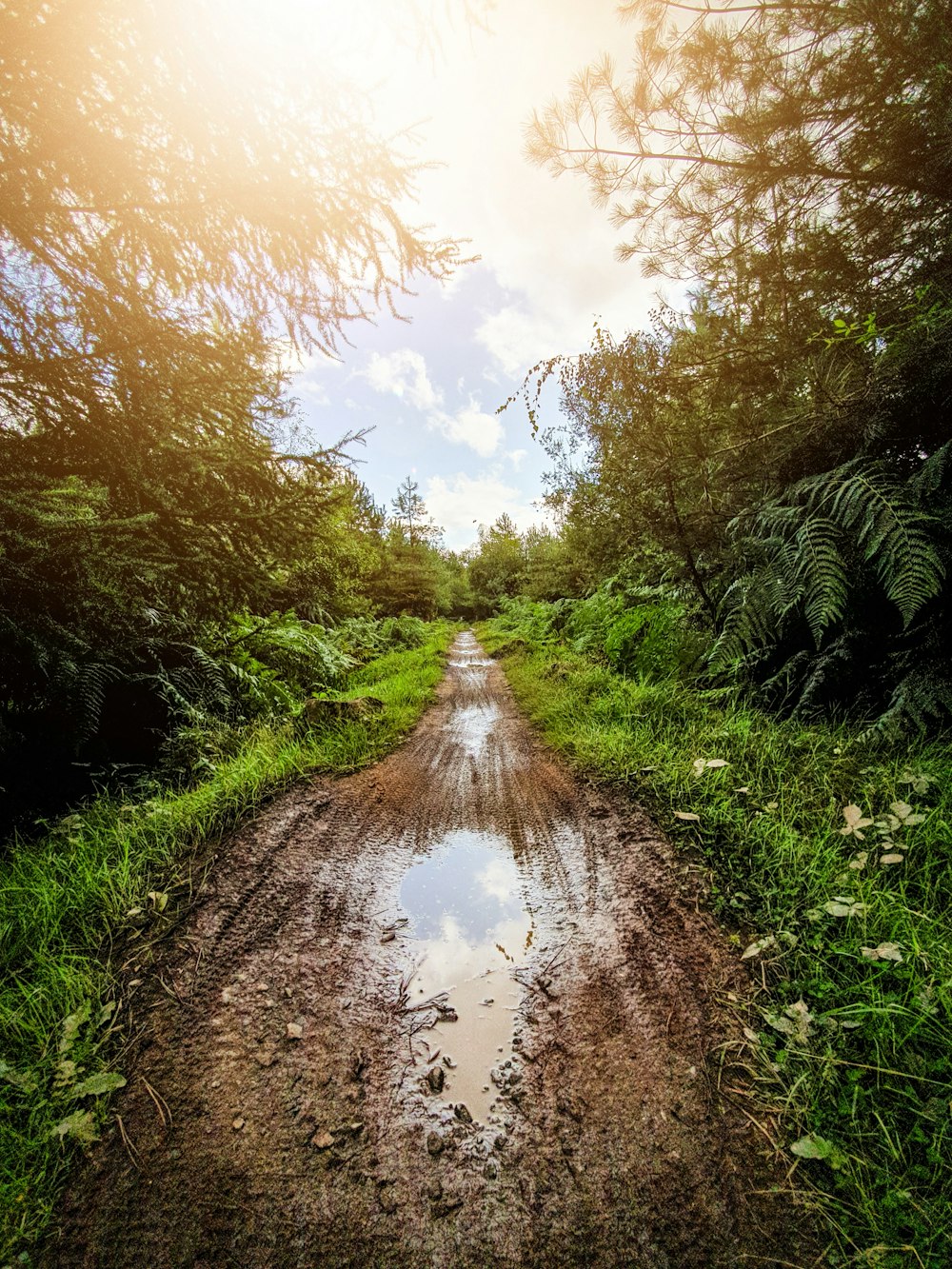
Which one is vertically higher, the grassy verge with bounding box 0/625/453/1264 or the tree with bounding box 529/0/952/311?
the tree with bounding box 529/0/952/311

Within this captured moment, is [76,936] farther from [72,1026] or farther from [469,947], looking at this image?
[469,947]

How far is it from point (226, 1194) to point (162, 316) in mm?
4224

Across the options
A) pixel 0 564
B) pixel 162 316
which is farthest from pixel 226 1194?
pixel 162 316

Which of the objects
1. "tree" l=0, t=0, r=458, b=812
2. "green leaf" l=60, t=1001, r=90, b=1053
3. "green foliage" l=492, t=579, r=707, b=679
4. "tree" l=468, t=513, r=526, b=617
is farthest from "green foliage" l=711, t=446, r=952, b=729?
"tree" l=468, t=513, r=526, b=617

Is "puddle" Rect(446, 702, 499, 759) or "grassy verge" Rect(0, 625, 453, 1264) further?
"puddle" Rect(446, 702, 499, 759)

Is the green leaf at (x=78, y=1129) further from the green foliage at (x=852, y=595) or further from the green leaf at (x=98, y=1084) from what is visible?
the green foliage at (x=852, y=595)

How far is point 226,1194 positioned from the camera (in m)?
1.33

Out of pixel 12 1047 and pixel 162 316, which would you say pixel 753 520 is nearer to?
pixel 162 316

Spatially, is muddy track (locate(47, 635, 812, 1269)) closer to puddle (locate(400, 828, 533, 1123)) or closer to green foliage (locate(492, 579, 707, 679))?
puddle (locate(400, 828, 533, 1123))

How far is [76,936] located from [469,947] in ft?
6.01

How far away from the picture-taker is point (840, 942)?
5.99 ft

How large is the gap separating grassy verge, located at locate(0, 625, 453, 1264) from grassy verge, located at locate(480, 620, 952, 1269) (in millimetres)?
2211

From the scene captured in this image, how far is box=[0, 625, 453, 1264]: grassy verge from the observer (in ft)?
4.53

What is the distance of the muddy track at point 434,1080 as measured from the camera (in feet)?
4.08
